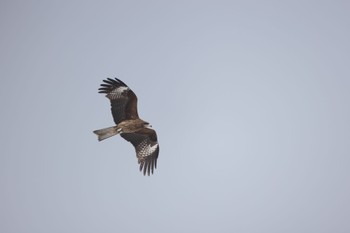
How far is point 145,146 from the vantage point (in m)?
11.9

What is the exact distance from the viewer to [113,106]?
439 inches

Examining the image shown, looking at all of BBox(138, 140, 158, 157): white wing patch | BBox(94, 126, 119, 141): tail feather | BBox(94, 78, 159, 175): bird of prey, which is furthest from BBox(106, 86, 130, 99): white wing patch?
BBox(138, 140, 158, 157): white wing patch

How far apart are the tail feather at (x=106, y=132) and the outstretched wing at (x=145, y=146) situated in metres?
0.89

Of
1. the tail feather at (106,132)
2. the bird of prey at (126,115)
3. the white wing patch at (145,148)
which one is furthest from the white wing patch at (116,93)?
→ the white wing patch at (145,148)

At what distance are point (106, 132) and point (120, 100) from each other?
1.28 meters

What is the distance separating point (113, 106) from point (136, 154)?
1789 millimetres

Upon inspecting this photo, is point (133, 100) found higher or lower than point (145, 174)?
higher

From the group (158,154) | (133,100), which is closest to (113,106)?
(133,100)

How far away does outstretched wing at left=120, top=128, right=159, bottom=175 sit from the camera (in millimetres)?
11688

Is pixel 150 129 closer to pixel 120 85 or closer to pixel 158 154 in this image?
pixel 158 154

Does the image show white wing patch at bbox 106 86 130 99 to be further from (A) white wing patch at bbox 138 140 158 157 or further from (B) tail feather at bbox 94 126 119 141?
(A) white wing patch at bbox 138 140 158 157

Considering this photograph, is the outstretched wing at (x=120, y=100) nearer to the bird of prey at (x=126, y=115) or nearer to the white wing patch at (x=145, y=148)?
the bird of prey at (x=126, y=115)

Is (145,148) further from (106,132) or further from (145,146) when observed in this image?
(106,132)

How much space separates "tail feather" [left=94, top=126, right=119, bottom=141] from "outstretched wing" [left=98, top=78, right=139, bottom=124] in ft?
1.60
